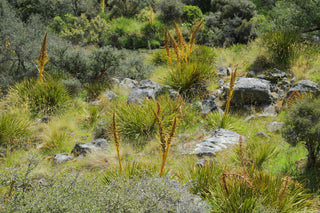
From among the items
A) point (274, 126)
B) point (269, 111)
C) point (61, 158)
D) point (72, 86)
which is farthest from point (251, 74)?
point (61, 158)

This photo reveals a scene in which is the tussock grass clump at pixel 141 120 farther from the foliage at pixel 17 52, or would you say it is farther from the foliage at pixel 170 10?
the foliage at pixel 170 10

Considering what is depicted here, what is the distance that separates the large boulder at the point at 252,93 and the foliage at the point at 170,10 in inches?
435

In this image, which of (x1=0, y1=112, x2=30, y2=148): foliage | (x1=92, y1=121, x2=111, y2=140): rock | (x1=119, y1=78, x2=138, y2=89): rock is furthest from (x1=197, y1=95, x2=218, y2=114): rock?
(x1=0, y1=112, x2=30, y2=148): foliage

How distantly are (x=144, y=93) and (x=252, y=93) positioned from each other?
9.93 ft

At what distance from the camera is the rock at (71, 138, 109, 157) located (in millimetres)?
5788

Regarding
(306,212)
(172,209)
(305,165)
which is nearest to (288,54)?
(305,165)

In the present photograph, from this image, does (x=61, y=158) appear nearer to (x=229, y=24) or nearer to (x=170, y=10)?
(x=229, y=24)

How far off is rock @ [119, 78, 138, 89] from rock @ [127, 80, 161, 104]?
1.29 m

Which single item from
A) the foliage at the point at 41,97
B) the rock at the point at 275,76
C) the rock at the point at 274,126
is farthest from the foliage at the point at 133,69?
the rock at the point at 274,126

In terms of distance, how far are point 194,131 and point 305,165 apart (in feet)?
8.42

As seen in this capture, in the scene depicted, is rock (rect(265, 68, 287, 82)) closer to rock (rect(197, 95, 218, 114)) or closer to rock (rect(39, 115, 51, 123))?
rock (rect(197, 95, 218, 114))

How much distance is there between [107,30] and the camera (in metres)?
16.8

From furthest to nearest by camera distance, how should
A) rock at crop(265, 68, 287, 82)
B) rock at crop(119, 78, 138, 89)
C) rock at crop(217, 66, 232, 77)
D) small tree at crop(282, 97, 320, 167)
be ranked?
rock at crop(119, 78, 138, 89), rock at crop(217, 66, 232, 77), rock at crop(265, 68, 287, 82), small tree at crop(282, 97, 320, 167)

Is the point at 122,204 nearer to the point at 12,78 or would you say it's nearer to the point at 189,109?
the point at 189,109
